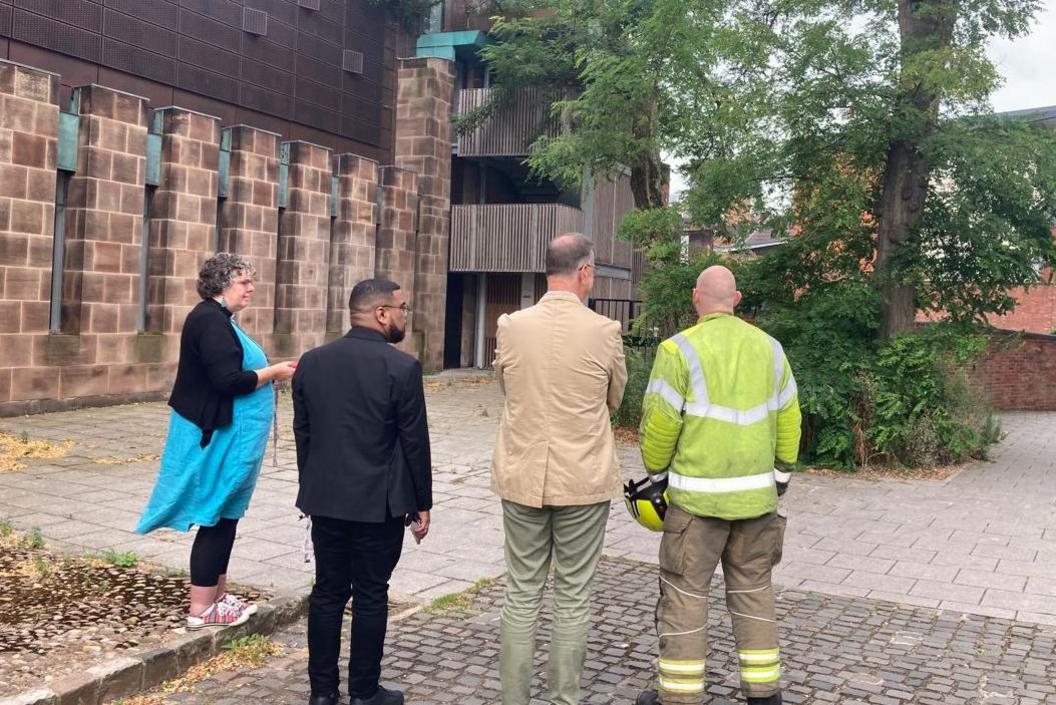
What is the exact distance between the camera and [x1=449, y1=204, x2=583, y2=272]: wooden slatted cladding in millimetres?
23219

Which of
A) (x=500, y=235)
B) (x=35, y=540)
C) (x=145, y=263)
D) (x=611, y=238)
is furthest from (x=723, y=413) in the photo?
(x=611, y=238)

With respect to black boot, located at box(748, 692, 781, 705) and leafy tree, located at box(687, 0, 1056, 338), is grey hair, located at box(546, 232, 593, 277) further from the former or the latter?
leafy tree, located at box(687, 0, 1056, 338)

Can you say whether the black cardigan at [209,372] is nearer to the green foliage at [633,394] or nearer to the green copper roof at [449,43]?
the green foliage at [633,394]

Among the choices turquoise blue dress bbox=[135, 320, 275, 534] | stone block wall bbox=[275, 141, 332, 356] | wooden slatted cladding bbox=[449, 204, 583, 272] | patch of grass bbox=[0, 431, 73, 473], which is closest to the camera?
turquoise blue dress bbox=[135, 320, 275, 534]

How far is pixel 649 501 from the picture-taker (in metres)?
4.48

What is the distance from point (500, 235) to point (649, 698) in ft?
64.7

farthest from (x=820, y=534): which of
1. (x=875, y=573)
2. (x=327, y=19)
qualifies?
(x=327, y=19)

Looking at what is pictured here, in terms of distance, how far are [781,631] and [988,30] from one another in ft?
30.6

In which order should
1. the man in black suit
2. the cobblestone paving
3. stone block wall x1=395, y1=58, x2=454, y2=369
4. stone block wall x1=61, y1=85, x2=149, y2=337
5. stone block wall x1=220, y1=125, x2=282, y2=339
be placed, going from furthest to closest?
1. stone block wall x1=395, y1=58, x2=454, y2=369
2. stone block wall x1=220, y1=125, x2=282, y2=339
3. stone block wall x1=61, y1=85, x2=149, y2=337
4. the cobblestone paving
5. the man in black suit

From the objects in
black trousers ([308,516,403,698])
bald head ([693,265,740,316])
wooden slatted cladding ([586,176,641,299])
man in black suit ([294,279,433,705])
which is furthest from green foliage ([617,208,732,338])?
wooden slatted cladding ([586,176,641,299])

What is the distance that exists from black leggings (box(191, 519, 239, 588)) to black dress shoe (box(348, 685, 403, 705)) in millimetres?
1101

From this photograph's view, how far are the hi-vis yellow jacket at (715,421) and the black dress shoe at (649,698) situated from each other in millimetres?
839

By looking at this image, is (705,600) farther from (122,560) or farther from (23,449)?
(23,449)

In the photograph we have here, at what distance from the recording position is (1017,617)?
20.1 ft
